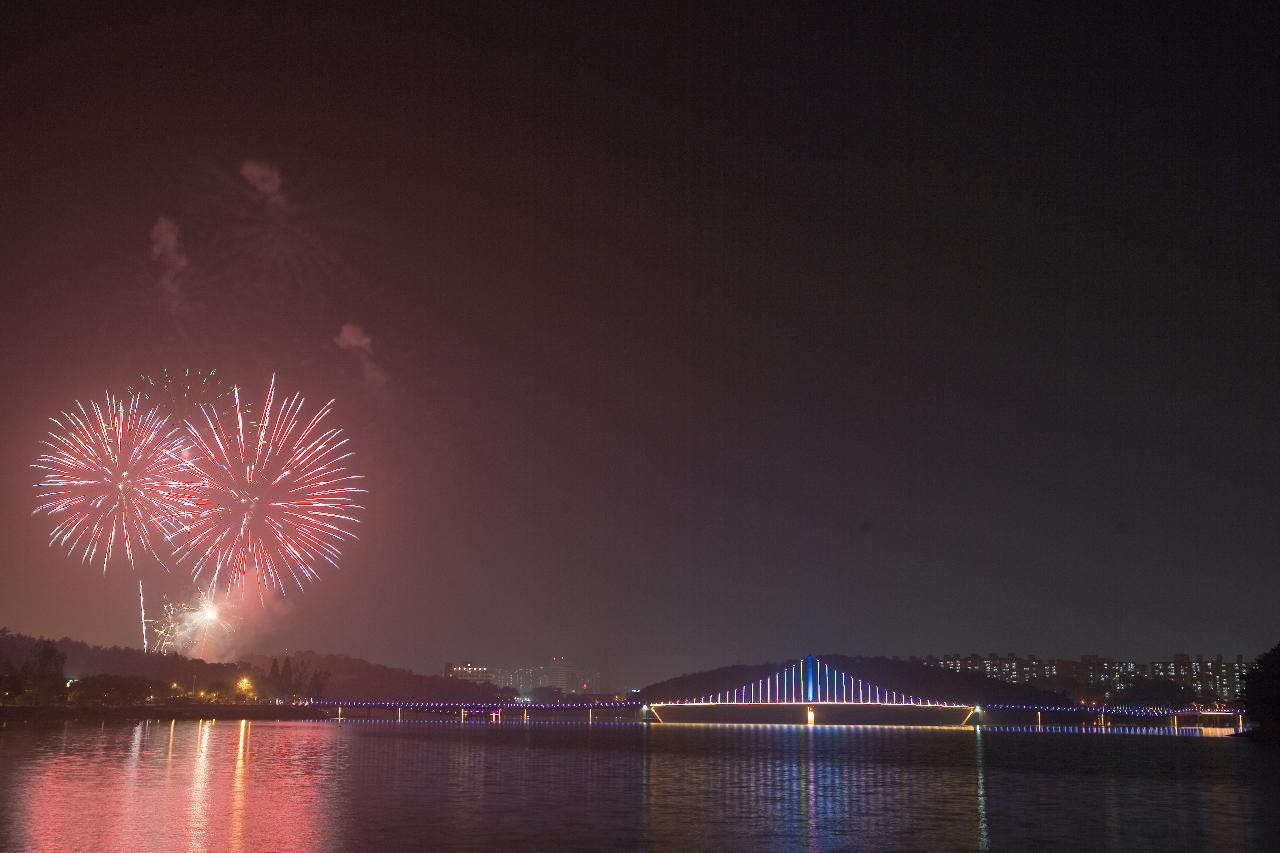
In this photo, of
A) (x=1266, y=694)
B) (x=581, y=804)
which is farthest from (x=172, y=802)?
(x=1266, y=694)

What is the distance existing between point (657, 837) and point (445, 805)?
24.7 feet

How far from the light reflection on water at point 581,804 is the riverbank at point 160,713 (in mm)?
59021

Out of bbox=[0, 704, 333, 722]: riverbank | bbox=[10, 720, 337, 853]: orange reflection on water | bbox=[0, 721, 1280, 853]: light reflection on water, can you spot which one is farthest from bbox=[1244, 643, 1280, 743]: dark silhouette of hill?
bbox=[0, 704, 333, 722]: riverbank

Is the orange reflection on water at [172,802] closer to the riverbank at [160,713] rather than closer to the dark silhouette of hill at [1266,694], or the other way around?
the riverbank at [160,713]

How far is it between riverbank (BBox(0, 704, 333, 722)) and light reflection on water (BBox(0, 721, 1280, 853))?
2324 inches

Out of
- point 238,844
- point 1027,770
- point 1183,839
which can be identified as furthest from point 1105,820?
point 1027,770

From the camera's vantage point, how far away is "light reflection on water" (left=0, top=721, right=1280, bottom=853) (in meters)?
21.0

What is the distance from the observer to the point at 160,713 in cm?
11856

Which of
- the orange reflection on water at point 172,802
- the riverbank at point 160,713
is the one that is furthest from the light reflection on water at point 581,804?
the riverbank at point 160,713

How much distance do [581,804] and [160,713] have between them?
4100 inches

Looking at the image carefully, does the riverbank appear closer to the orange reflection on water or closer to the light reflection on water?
the light reflection on water

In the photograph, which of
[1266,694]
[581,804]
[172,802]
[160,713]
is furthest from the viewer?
[160,713]

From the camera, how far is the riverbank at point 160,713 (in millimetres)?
101375

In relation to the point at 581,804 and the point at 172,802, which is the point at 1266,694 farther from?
the point at 172,802
